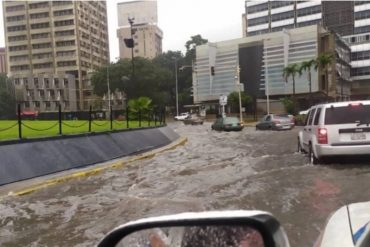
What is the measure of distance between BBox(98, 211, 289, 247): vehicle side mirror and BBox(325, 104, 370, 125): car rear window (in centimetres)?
1115

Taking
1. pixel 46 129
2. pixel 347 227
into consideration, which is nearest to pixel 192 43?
pixel 46 129

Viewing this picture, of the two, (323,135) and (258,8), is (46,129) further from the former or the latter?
(258,8)

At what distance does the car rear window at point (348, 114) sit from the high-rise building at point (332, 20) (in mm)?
108428

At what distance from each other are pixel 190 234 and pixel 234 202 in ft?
22.2

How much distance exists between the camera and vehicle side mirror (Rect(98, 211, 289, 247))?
6.78ft

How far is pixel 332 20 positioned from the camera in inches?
5098

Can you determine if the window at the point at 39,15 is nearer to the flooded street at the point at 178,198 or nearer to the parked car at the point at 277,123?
the parked car at the point at 277,123

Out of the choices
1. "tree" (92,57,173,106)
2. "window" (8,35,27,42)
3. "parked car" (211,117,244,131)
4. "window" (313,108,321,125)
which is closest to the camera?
"window" (313,108,321,125)

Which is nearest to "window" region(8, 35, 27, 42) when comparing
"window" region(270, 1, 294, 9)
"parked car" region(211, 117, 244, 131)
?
"window" region(270, 1, 294, 9)

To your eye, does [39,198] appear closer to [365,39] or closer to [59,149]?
[59,149]

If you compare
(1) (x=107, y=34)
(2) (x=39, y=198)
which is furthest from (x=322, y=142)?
(1) (x=107, y=34)

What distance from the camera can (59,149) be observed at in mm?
14773

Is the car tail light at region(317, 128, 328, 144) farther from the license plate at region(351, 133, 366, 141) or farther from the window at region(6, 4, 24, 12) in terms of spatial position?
the window at region(6, 4, 24, 12)

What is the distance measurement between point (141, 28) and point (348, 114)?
383 feet
